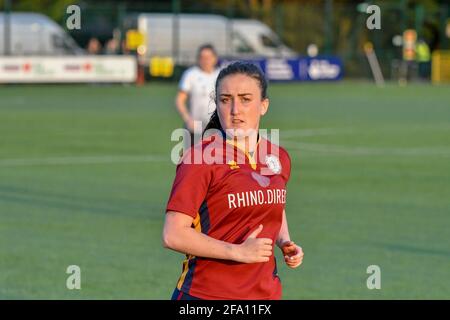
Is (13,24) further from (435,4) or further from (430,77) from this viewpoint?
(435,4)

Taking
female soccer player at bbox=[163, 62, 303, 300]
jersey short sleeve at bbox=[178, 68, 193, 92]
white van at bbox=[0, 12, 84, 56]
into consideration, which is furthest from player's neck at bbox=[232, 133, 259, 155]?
white van at bbox=[0, 12, 84, 56]

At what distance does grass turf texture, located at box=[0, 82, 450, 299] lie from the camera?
11.7 m

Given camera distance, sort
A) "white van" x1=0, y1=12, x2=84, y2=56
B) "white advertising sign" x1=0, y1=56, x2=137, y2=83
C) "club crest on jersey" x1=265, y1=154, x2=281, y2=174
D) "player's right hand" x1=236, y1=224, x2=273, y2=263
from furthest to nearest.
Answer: "white van" x1=0, y1=12, x2=84, y2=56
"white advertising sign" x1=0, y1=56, x2=137, y2=83
"club crest on jersey" x1=265, y1=154, x2=281, y2=174
"player's right hand" x1=236, y1=224, x2=273, y2=263

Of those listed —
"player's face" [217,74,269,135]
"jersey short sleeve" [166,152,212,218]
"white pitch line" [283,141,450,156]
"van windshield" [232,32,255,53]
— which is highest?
"player's face" [217,74,269,135]

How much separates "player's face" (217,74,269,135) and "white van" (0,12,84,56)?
47.3 meters

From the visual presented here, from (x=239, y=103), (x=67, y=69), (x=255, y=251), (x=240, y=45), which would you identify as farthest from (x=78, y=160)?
(x=240, y=45)

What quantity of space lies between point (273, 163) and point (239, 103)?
45 centimetres

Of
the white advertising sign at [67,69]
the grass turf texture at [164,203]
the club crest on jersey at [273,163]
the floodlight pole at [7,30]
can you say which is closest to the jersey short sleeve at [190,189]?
the club crest on jersey at [273,163]

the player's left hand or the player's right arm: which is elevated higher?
the player's right arm

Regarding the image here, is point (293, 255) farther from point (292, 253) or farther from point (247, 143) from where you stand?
point (247, 143)

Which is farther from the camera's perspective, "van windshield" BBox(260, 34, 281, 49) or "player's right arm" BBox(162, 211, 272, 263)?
"van windshield" BBox(260, 34, 281, 49)

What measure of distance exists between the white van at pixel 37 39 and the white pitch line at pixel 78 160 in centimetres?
2981

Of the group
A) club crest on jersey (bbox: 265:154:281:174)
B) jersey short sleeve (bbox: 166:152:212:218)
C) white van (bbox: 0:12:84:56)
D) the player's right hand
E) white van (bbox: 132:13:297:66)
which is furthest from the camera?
white van (bbox: 132:13:297:66)

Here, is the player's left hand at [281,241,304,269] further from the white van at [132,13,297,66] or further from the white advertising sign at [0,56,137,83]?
the white van at [132,13,297,66]
